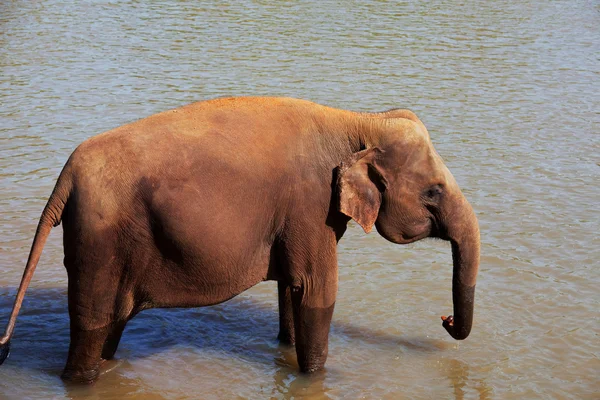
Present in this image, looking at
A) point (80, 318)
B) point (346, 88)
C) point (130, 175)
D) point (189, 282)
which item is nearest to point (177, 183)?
point (130, 175)

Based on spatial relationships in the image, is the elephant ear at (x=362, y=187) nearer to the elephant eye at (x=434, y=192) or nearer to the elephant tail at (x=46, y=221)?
the elephant eye at (x=434, y=192)

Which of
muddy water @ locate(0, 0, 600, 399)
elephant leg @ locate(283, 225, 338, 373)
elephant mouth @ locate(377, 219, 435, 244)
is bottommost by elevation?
Answer: muddy water @ locate(0, 0, 600, 399)

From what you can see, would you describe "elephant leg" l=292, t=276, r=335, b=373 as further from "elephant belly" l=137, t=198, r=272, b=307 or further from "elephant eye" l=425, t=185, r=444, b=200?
"elephant eye" l=425, t=185, r=444, b=200

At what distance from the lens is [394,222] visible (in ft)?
17.3

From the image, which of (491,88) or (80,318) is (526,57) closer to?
(491,88)

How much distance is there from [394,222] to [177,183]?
1230 millimetres

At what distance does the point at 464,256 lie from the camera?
5363 mm

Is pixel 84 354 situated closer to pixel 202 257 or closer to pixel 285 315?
pixel 202 257

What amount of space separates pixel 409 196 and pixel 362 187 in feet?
0.99

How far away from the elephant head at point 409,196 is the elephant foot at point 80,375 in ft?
5.34

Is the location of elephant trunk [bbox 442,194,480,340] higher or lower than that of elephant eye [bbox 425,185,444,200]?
lower

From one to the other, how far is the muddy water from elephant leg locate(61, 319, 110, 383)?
0.61 feet

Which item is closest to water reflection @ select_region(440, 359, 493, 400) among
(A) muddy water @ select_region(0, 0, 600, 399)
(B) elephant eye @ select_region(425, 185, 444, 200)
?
(A) muddy water @ select_region(0, 0, 600, 399)

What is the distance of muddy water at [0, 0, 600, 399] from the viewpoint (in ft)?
19.0
